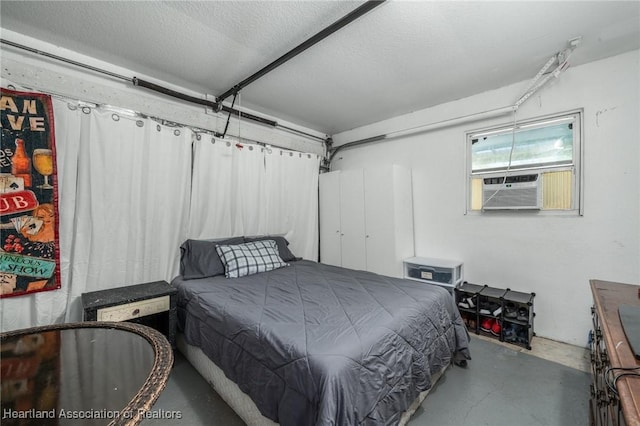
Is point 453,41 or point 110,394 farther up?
point 453,41

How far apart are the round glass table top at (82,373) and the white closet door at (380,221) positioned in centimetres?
265

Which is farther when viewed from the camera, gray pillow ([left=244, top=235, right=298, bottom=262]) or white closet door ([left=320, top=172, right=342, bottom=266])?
white closet door ([left=320, top=172, right=342, bottom=266])

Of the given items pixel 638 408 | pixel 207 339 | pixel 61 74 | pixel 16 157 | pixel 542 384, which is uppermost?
pixel 61 74

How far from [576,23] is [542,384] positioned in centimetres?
259

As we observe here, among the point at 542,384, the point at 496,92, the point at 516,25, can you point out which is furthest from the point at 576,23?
the point at 542,384

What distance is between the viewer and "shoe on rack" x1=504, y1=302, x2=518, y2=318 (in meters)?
2.50

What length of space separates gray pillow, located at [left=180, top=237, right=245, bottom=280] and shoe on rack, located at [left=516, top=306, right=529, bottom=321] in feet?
9.36

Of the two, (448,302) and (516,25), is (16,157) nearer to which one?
(448,302)

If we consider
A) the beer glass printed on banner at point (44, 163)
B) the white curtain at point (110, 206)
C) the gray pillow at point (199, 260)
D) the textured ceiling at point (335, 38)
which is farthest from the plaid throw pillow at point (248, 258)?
the textured ceiling at point (335, 38)

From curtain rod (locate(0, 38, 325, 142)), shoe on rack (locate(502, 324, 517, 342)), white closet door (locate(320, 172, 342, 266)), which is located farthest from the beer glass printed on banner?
shoe on rack (locate(502, 324, 517, 342))

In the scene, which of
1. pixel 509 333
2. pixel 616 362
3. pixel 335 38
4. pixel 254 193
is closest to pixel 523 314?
pixel 509 333

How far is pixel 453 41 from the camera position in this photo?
6.67 feet

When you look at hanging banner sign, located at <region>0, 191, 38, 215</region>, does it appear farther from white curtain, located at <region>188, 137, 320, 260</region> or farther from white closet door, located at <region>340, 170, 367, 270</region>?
white closet door, located at <region>340, 170, 367, 270</region>

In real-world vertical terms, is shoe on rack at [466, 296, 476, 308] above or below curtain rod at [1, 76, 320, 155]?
below
